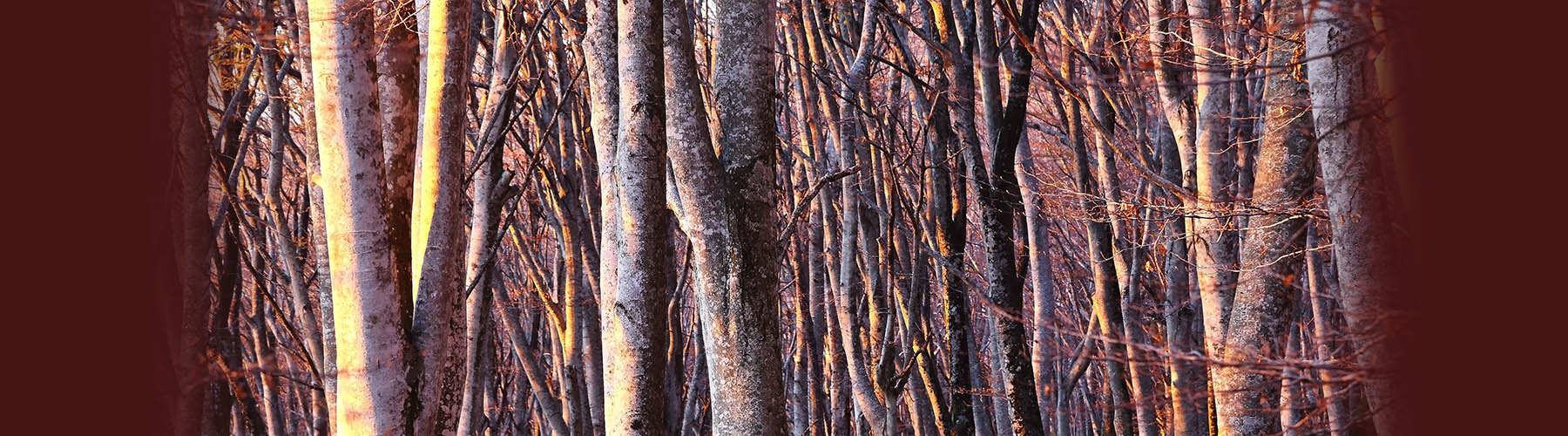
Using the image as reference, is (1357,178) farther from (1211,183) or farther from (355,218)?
(355,218)

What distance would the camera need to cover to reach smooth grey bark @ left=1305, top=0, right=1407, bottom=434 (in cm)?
476

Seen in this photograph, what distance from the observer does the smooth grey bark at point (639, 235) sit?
4.61 m

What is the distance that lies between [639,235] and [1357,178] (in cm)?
294

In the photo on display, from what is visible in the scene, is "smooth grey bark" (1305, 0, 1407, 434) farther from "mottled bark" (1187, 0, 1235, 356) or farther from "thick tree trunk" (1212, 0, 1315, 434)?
"mottled bark" (1187, 0, 1235, 356)

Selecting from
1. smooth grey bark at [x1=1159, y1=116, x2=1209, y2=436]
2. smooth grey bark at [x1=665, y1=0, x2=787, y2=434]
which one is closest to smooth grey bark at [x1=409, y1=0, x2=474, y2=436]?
smooth grey bark at [x1=665, y1=0, x2=787, y2=434]

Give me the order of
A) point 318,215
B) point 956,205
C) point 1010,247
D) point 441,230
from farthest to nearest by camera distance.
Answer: point 956,205 → point 1010,247 → point 318,215 → point 441,230

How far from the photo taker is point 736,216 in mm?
4371

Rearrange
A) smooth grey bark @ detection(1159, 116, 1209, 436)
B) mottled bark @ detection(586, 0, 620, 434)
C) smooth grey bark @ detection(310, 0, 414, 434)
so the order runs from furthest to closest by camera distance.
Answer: smooth grey bark @ detection(1159, 116, 1209, 436), mottled bark @ detection(586, 0, 620, 434), smooth grey bark @ detection(310, 0, 414, 434)

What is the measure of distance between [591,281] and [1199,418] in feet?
15.7

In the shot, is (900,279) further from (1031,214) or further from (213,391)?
(213,391)

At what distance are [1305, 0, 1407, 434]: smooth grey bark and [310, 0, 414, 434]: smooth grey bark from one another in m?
3.53

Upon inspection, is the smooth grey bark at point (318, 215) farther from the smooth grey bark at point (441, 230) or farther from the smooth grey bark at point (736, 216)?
the smooth grey bark at point (736, 216)

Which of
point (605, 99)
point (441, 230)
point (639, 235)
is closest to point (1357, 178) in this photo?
point (639, 235)

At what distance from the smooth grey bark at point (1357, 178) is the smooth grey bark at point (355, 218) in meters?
3.53
